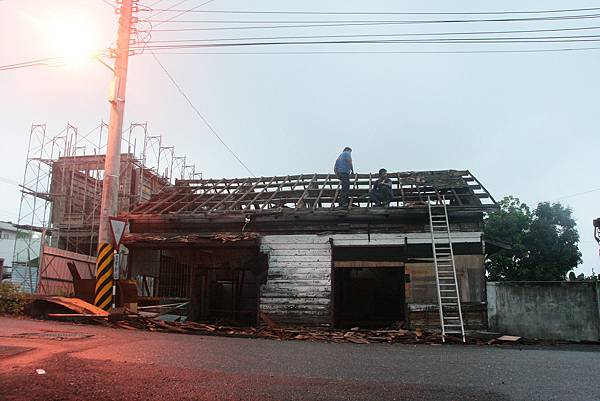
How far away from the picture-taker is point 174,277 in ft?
66.6

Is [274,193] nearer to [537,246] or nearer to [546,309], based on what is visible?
[546,309]

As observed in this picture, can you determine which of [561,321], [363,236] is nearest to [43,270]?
[363,236]

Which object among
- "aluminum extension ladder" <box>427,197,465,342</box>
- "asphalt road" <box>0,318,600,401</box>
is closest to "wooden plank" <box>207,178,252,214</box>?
"aluminum extension ladder" <box>427,197,465,342</box>

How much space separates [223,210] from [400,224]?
5.60m

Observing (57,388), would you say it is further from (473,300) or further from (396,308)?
(396,308)

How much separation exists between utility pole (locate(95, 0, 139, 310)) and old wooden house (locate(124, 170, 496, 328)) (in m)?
2.16

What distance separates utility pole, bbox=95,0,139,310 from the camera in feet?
42.3

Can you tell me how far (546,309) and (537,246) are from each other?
15.8 m

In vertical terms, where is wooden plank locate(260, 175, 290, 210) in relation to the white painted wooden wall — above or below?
above

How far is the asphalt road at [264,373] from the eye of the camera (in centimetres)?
495

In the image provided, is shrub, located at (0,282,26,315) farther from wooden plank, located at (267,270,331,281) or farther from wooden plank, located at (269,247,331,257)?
wooden plank, located at (269,247,331,257)

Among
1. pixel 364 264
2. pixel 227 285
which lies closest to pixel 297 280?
pixel 364 264

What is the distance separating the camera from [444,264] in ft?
46.4

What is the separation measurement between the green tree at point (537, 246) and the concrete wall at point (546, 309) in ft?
46.9
